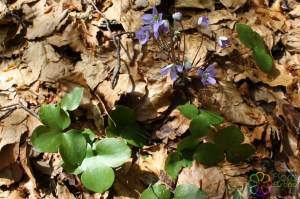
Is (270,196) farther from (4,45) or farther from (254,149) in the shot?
(4,45)

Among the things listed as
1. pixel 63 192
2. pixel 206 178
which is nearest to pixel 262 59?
pixel 206 178

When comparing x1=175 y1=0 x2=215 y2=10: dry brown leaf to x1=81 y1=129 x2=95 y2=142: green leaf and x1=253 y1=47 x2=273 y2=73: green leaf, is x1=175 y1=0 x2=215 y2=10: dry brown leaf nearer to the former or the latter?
x1=253 y1=47 x2=273 y2=73: green leaf

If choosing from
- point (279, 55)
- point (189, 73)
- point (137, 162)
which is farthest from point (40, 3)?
point (279, 55)

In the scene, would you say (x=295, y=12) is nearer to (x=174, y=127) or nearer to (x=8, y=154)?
(x=174, y=127)

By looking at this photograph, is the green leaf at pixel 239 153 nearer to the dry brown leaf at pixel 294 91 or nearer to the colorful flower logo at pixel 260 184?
the colorful flower logo at pixel 260 184

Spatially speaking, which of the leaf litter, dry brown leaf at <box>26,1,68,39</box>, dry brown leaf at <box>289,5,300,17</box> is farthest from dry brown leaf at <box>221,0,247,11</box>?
dry brown leaf at <box>26,1,68,39</box>

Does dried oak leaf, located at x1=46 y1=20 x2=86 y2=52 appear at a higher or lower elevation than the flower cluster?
lower
